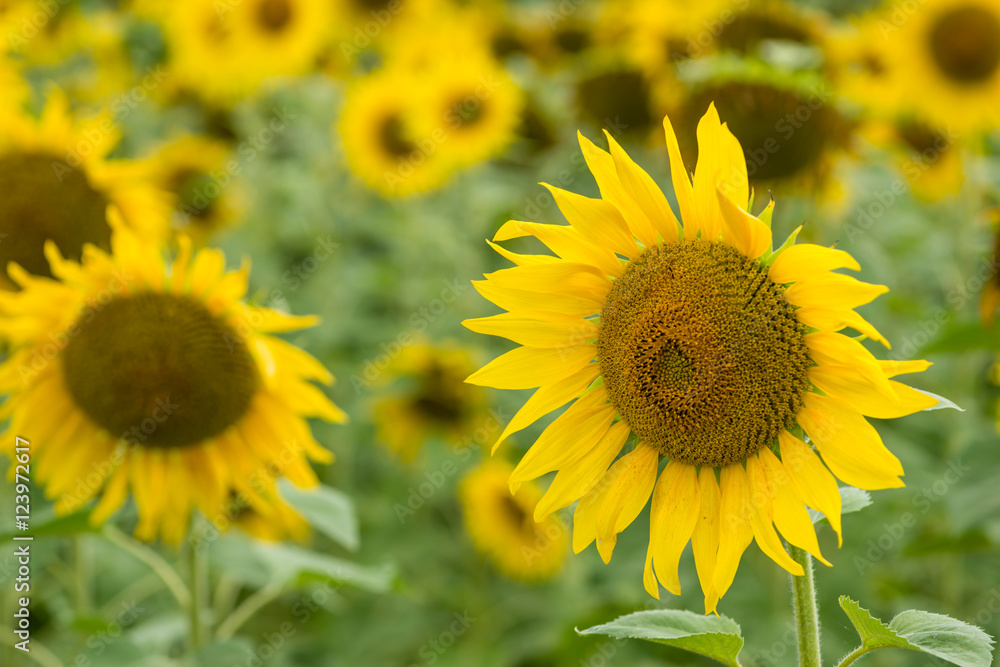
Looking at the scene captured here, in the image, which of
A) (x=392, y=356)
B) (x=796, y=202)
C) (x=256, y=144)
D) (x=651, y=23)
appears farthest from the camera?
(x=256, y=144)

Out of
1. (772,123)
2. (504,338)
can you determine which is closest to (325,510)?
(504,338)

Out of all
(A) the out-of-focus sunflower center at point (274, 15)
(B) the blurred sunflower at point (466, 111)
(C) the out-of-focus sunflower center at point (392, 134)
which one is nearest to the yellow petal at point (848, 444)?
(B) the blurred sunflower at point (466, 111)

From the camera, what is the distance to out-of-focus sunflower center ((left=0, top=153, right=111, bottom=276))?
2387 millimetres

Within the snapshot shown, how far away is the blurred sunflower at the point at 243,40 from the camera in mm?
4863

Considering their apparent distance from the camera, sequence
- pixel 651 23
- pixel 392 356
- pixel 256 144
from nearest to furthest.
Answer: pixel 651 23, pixel 392 356, pixel 256 144

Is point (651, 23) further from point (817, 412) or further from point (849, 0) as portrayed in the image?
point (849, 0)

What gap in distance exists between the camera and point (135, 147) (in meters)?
5.38

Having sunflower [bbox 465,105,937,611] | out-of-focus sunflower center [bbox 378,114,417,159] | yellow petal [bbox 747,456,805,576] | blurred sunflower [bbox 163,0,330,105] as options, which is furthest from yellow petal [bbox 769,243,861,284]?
blurred sunflower [bbox 163,0,330,105]

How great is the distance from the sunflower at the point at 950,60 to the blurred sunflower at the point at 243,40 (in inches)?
115

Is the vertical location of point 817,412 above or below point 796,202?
above

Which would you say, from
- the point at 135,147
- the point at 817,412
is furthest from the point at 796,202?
the point at 135,147

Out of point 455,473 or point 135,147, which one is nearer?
point 455,473

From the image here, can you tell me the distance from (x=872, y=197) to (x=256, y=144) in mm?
3001

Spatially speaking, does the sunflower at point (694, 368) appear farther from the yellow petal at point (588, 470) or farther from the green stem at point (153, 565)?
the green stem at point (153, 565)
